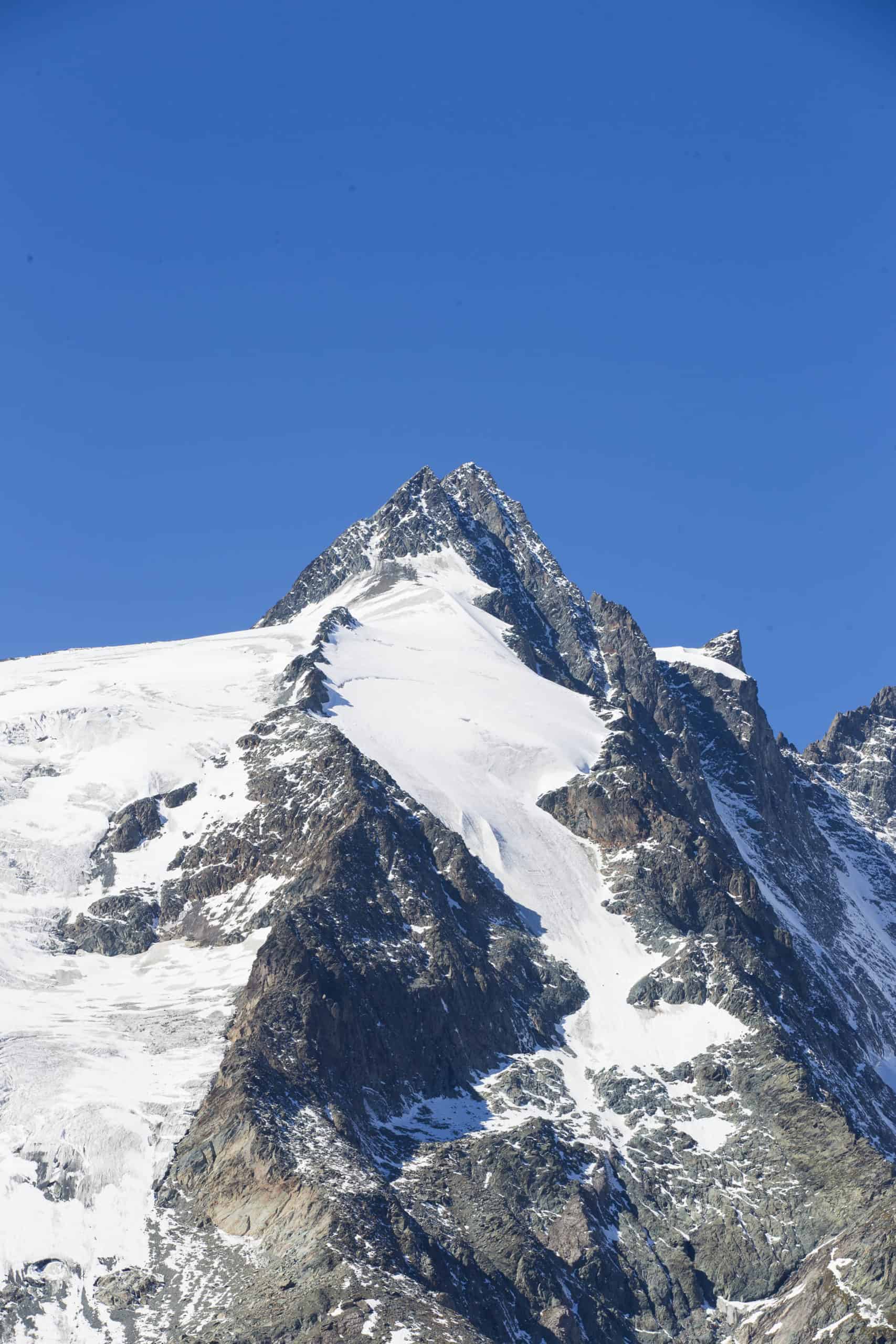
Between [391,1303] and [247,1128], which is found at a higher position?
[247,1128]

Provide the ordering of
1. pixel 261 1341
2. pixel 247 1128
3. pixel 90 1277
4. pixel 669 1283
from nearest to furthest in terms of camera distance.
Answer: pixel 261 1341
pixel 90 1277
pixel 247 1128
pixel 669 1283

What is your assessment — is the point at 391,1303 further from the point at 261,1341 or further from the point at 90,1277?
the point at 90,1277

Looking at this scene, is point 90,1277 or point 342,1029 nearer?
point 90,1277

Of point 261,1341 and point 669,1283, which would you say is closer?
point 261,1341

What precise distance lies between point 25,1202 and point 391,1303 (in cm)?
3500

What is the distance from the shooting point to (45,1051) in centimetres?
19088

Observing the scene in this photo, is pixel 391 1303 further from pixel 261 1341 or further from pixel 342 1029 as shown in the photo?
pixel 342 1029

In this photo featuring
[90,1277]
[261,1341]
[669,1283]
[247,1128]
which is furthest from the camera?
[669,1283]

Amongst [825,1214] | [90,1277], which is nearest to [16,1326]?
[90,1277]

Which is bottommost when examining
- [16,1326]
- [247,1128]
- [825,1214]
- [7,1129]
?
[825,1214]

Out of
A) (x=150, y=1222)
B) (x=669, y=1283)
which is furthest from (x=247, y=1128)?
(x=669, y=1283)

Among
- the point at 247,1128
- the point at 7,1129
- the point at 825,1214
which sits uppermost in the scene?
the point at 7,1129

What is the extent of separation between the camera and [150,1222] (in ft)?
547

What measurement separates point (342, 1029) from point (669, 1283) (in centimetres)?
3799
